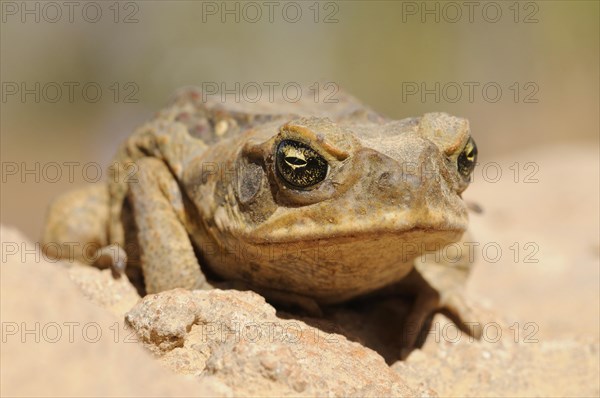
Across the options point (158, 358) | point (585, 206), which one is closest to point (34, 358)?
point (158, 358)

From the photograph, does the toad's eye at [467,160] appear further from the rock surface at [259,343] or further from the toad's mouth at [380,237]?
the rock surface at [259,343]

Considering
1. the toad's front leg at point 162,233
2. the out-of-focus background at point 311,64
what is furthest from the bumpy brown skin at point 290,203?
the out-of-focus background at point 311,64

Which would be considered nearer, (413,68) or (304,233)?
(304,233)

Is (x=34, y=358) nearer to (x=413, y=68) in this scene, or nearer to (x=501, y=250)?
(x=501, y=250)

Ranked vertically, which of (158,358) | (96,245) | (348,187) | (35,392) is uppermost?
(348,187)

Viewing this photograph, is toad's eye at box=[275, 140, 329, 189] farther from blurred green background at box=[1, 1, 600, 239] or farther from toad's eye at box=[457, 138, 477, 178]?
blurred green background at box=[1, 1, 600, 239]

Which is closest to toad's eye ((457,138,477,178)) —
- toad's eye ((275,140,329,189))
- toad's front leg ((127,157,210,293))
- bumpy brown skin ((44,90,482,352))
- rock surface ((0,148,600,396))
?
bumpy brown skin ((44,90,482,352))

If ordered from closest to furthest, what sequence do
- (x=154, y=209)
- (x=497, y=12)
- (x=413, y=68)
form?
(x=154, y=209) < (x=497, y=12) < (x=413, y=68)
